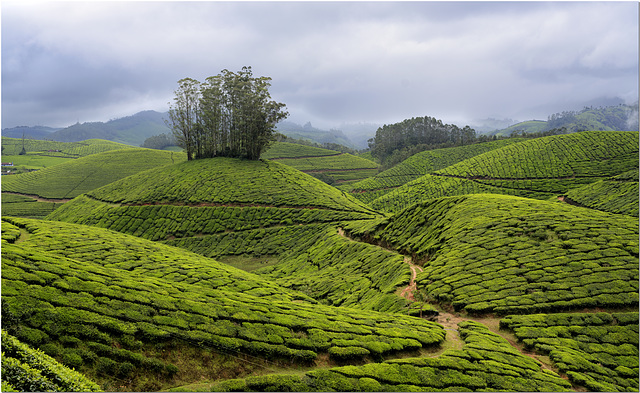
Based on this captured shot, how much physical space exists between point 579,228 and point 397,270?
55.1ft

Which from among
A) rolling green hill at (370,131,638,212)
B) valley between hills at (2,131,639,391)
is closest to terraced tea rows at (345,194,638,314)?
valley between hills at (2,131,639,391)

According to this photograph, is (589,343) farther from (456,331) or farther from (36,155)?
(36,155)

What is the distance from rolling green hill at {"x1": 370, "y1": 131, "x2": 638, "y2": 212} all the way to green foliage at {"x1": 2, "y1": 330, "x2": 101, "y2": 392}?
80.0m

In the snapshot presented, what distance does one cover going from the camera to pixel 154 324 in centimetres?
1592

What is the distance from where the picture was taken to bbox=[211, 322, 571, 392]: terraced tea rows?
540 inches

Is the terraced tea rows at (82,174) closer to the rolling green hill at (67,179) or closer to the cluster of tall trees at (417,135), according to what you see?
the rolling green hill at (67,179)

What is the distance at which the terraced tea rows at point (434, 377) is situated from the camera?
13.7 meters

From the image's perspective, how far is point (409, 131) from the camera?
18638 cm

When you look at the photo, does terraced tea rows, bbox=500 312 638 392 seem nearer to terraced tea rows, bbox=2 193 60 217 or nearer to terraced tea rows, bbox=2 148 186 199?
terraced tea rows, bbox=2 193 60 217

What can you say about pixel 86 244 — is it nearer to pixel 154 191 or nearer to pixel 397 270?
pixel 397 270

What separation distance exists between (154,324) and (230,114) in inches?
2903

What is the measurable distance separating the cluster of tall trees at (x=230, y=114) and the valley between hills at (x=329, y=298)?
24.5 metres

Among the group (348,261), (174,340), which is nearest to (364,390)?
(174,340)

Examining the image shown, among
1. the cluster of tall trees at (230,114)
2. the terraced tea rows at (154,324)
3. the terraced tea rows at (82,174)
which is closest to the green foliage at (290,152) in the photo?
the terraced tea rows at (82,174)
